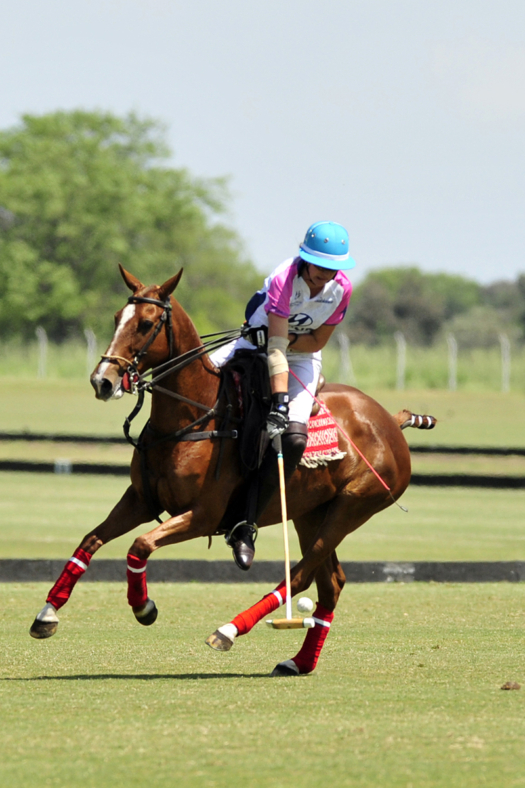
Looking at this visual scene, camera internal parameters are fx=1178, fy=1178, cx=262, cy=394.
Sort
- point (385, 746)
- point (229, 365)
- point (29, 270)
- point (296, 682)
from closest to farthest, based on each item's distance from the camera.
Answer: point (385, 746)
point (296, 682)
point (229, 365)
point (29, 270)

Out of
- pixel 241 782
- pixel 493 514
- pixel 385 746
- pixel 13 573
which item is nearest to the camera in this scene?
pixel 241 782

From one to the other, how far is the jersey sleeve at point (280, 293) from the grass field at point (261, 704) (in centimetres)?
185

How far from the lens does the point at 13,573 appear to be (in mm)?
9633

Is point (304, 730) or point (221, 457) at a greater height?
point (221, 457)

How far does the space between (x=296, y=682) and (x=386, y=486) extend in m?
1.57

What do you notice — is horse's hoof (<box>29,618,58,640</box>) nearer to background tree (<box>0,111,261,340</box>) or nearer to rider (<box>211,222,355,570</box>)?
rider (<box>211,222,355,570</box>)

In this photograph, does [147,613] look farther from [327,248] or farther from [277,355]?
[327,248]

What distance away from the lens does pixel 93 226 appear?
2030 inches

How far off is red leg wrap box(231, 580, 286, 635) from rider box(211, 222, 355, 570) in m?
0.22

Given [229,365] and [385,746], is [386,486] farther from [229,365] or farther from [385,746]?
[385,746]

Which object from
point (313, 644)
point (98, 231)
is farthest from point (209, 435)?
point (98, 231)

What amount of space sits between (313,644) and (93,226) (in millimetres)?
46960

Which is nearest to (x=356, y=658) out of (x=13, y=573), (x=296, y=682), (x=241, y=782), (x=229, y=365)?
(x=296, y=682)

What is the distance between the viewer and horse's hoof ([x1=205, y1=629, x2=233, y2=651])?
5449 mm
